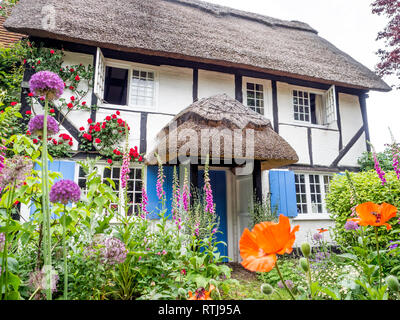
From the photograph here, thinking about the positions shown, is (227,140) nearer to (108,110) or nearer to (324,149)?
(108,110)

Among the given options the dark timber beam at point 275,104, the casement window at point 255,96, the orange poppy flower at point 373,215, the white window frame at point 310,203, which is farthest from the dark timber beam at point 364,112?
the orange poppy flower at point 373,215

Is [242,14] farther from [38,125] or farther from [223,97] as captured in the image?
[38,125]

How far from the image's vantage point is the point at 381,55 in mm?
7871

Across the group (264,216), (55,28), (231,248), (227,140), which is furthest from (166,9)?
(231,248)

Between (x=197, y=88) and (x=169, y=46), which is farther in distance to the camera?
(x=197, y=88)

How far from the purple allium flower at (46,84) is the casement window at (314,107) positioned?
693cm

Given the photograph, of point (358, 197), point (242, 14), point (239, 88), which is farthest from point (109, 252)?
point (242, 14)

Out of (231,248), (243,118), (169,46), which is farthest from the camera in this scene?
(231,248)

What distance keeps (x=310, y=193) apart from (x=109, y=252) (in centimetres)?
633

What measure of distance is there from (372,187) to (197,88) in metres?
4.42

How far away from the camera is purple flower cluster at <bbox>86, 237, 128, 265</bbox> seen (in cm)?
150

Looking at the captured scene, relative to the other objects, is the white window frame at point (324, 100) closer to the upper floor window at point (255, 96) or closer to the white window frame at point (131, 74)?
the upper floor window at point (255, 96)

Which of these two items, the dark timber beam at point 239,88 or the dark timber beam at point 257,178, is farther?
the dark timber beam at point 239,88

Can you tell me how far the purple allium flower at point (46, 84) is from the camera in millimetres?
1097
